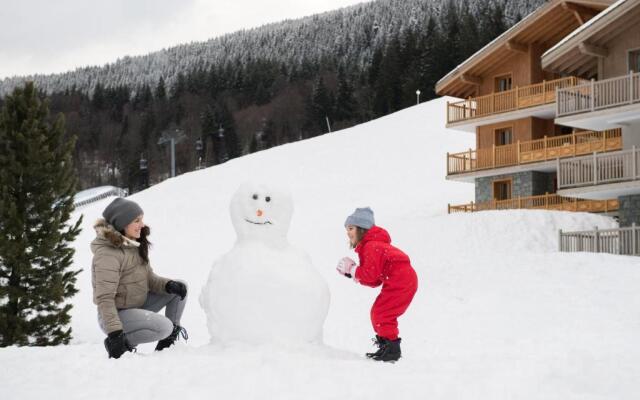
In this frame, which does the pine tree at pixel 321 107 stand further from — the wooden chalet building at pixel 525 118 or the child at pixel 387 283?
the child at pixel 387 283

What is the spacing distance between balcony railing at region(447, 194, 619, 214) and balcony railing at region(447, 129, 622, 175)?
4.34 ft

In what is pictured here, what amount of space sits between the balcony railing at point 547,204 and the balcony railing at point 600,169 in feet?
15.9

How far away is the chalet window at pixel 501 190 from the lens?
2995 centimetres

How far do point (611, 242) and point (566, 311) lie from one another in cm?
459

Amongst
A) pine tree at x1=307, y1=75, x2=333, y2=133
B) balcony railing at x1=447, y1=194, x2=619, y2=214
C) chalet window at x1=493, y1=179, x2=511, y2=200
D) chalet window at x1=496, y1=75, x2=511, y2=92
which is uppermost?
pine tree at x1=307, y1=75, x2=333, y2=133

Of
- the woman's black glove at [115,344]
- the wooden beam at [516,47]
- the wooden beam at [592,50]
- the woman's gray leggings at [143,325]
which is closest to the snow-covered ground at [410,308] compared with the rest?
the woman's black glove at [115,344]

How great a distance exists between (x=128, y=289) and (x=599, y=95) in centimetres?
1699

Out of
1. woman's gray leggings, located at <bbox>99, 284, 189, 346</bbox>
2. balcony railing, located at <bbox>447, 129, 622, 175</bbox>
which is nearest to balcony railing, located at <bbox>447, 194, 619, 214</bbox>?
balcony railing, located at <bbox>447, 129, 622, 175</bbox>

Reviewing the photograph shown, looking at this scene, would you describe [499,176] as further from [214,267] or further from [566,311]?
[214,267]

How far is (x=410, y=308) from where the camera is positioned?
17250 millimetres

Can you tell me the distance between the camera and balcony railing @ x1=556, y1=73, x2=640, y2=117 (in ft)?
67.2

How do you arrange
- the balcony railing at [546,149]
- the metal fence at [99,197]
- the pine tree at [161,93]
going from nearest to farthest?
the balcony railing at [546,149], the metal fence at [99,197], the pine tree at [161,93]

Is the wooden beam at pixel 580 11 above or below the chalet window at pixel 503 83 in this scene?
above

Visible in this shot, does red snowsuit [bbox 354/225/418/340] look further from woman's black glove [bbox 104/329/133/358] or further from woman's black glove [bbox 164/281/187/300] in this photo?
woman's black glove [bbox 104/329/133/358]
